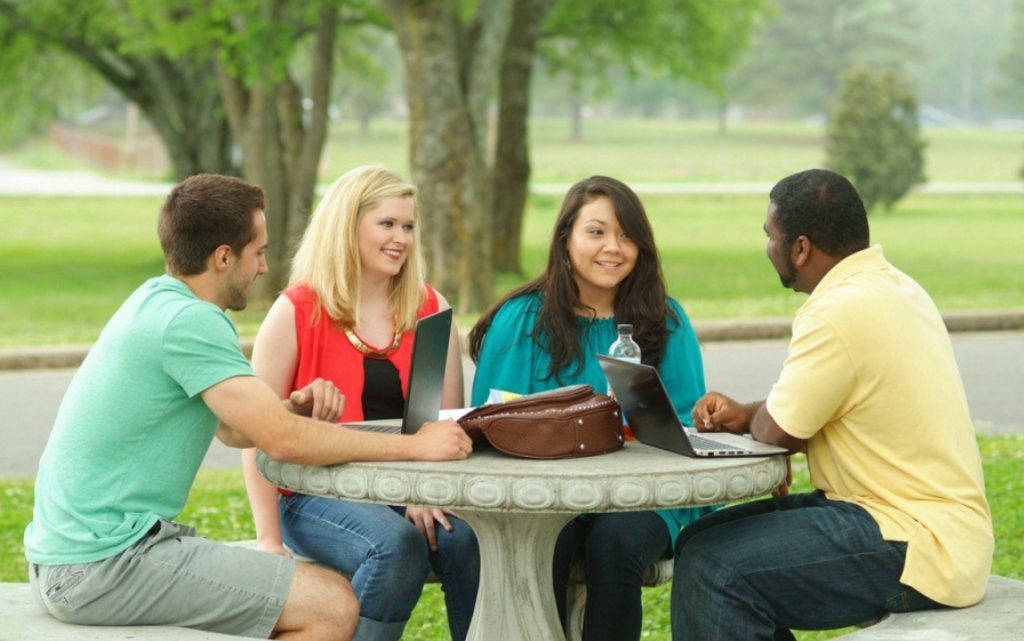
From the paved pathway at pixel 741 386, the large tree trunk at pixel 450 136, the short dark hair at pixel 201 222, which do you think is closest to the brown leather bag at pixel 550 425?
the short dark hair at pixel 201 222

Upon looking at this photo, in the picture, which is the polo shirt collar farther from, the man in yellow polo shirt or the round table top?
the round table top

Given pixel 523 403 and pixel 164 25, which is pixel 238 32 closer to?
pixel 164 25

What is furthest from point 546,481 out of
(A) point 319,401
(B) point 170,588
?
(B) point 170,588

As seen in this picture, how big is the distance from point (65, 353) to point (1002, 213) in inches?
1346

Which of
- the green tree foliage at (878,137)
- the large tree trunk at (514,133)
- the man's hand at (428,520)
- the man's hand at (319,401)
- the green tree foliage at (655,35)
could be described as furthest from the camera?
the green tree foliage at (878,137)

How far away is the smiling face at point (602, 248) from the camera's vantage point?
15.9 feet

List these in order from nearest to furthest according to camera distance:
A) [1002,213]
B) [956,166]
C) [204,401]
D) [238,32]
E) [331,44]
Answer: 1. [204,401]
2. [238,32]
3. [331,44]
4. [1002,213]
5. [956,166]

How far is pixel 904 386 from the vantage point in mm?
3789

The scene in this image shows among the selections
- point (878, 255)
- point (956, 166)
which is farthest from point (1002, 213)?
point (878, 255)

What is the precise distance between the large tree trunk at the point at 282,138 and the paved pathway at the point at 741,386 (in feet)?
19.1

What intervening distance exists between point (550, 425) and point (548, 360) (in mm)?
1058

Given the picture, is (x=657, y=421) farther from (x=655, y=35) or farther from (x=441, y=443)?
(x=655, y=35)

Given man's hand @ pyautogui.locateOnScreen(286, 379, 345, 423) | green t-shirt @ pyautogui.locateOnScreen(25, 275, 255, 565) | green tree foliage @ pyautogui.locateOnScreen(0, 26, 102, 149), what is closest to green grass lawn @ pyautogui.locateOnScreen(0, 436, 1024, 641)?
man's hand @ pyautogui.locateOnScreen(286, 379, 345, 423)

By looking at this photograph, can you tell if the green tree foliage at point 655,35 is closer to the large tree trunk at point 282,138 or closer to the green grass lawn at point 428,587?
the large tree trunk at point 282,138
